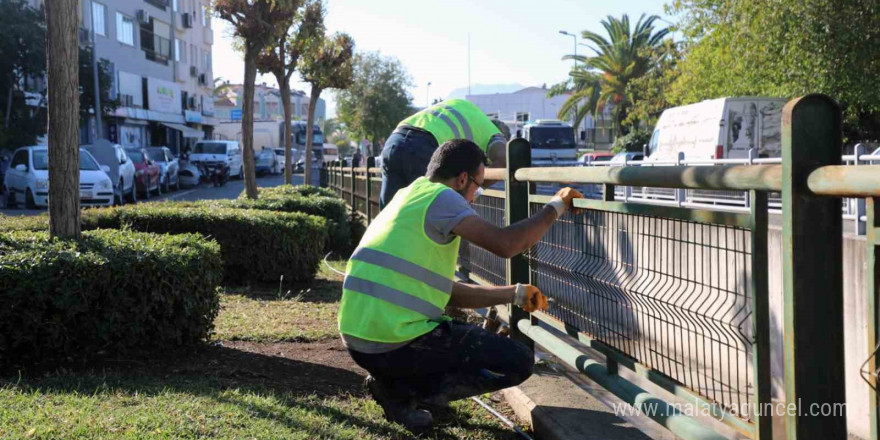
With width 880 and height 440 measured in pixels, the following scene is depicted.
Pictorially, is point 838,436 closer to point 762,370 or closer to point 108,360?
point 762,370

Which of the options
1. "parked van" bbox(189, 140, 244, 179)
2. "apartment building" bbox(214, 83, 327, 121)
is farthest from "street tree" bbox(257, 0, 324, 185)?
"apartment building" bbox(214, 83, 327, 121)

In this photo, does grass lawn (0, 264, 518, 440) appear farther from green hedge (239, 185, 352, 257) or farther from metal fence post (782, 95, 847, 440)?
green hedge (239, 185, 352, 257)

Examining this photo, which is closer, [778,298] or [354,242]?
[778,298]

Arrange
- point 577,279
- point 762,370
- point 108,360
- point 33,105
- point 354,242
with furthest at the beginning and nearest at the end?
point 33,105, point 354,242, point 108,360, point 577,279, point 762,370

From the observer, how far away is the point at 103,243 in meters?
5.54

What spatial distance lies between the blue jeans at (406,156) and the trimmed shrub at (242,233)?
3.44 meters

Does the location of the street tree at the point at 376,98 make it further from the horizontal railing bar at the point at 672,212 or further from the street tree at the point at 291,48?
the horizontal railing bar at the point at 672,212

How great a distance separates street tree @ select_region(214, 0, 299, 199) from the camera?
13.6 metres

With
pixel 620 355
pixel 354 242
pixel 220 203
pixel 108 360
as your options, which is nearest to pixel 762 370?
pixel 620 355

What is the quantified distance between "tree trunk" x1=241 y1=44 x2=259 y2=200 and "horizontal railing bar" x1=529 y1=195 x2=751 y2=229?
9.82 metres

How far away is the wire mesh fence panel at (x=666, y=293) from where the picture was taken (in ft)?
10.2

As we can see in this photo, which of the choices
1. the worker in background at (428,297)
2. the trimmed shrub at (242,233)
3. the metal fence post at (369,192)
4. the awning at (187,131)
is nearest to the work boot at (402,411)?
the worker in background at (428,297)

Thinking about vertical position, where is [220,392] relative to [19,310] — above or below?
below

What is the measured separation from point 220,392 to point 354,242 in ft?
33.3
